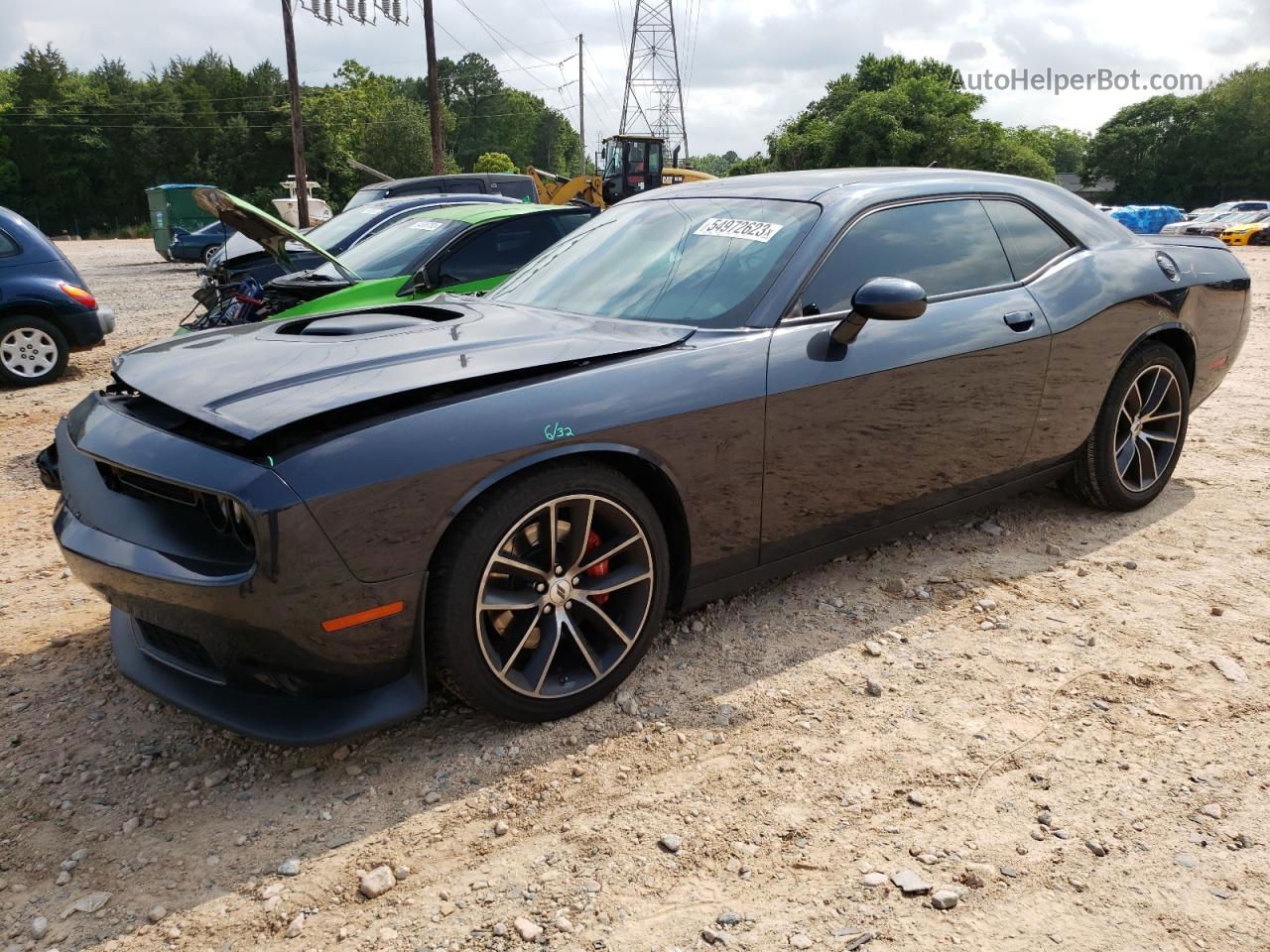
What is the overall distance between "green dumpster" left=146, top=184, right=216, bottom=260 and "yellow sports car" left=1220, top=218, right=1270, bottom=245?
2806cm

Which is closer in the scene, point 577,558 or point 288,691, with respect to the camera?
point 288,691

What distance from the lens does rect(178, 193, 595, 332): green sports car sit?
638cm

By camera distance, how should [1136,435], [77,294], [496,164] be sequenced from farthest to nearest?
[496,164] < [77,294] < [1136,435]

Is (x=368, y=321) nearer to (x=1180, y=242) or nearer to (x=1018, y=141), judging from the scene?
(x=1180, y=242)

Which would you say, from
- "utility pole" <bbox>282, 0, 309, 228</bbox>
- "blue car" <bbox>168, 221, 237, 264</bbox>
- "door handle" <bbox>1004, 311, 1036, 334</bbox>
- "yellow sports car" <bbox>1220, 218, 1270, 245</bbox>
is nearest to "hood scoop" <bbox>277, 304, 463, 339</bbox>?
"door handle" <bbox>1004, 311, 1036, 334</bbox>

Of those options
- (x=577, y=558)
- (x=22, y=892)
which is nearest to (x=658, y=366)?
(x=577, y=558)

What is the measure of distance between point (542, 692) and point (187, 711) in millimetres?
922

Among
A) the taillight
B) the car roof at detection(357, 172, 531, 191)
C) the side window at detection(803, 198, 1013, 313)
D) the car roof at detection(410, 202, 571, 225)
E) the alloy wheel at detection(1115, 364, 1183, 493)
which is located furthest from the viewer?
the car roof at detection(357, 172, 531, 191)

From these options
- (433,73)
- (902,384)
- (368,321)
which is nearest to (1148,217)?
(433,73)

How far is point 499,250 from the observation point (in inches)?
277

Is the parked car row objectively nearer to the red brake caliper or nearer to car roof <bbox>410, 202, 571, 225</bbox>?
car roof <bbox>410, 202, 571, 225</bbox>

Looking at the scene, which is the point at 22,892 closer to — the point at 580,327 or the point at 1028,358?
the point at 580,327

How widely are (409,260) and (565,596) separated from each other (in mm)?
4801

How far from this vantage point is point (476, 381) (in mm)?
2617
